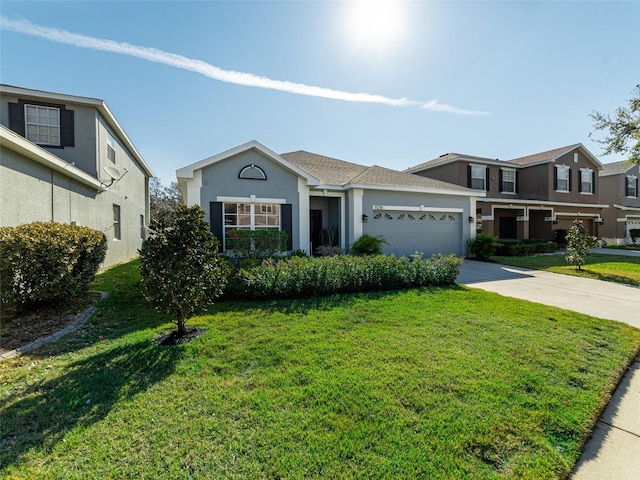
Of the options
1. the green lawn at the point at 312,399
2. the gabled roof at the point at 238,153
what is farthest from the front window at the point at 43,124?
the green lawn at the point at 312,399

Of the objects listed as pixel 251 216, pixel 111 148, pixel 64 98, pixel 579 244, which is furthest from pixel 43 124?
pixel 579 244

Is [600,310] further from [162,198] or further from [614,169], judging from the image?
[162,198]

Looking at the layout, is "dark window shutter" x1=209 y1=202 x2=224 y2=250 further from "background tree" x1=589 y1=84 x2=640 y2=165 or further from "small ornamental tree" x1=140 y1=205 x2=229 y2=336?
"background tree" x1=589 y1=84 x2=640 y2=165

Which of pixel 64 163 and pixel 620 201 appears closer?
pixel 64 163

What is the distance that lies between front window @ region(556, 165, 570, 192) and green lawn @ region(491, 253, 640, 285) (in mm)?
7938

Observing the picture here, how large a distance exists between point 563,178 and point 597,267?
39.9 ft

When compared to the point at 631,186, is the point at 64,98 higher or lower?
higher

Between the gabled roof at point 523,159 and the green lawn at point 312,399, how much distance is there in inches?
645

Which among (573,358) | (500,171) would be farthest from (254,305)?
(500,171)

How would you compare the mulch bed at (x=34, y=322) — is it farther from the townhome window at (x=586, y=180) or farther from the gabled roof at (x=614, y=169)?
the gabled roof at (x=614, y=169)

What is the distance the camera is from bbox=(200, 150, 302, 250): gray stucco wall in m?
10.5

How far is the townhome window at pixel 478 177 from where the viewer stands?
19.5 metres

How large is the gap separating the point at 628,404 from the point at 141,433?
5114 mm

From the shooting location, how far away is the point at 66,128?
1016 centimetres
